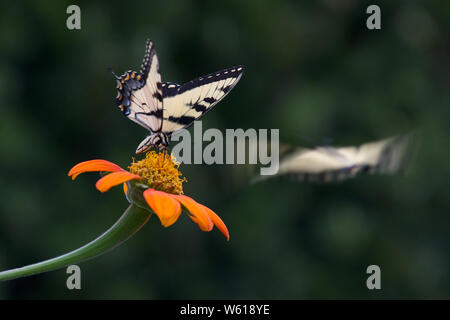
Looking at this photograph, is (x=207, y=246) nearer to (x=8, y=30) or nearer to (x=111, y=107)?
(x=111, y=107)

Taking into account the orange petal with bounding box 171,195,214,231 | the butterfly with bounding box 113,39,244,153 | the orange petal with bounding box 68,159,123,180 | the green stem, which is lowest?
the green stem

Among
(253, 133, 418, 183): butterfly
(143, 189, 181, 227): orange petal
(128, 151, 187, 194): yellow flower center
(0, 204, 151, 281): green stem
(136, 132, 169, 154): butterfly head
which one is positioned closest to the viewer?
(0, 204, 151, 281): green stem

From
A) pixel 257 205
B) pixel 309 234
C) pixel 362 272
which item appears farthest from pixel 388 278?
pixel 257 205

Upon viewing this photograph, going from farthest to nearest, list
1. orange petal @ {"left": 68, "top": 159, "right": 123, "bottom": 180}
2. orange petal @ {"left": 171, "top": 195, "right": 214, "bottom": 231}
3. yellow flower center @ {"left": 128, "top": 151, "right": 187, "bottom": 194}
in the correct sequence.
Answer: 1. yellow flower center @ {"left": 128, "top": 151, "right": 187, "bottom": 194}
2. orange petal @ {"left": 68, "top": 159, "right": 123, "bottom": 180}
3. orange petal @ {"left": 171, "top": 195, "right": 214, "bottom": 231}

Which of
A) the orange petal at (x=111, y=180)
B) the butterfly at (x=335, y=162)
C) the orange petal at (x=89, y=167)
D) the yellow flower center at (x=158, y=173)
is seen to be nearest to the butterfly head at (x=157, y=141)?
the yellow flower center at (x=158, y=173)

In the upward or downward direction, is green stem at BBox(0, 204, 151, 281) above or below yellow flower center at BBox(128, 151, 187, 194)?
below

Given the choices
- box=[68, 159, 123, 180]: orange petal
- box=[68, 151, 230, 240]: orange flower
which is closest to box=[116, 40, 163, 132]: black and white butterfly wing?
box=[68, 151, 230, 240]: orange flower

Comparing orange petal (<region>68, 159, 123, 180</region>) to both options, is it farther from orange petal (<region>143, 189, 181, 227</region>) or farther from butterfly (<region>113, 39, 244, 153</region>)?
butterfly (<region>113, 39, 244, 153</region>)
